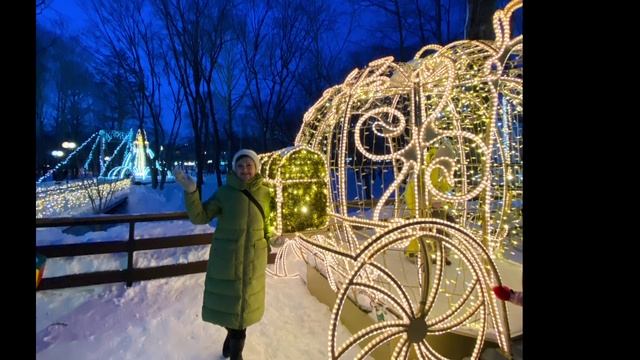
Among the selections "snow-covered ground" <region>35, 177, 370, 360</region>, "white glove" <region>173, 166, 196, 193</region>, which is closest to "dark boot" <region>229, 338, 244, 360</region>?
"snow-covered ground" <region>35, 177, 370, 360</region>

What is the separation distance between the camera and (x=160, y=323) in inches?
152

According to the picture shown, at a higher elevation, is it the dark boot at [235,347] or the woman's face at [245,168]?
the woman's face at [245,168]

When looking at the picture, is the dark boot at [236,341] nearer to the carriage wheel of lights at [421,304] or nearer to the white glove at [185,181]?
the carriage wheel of lights at [421,304]

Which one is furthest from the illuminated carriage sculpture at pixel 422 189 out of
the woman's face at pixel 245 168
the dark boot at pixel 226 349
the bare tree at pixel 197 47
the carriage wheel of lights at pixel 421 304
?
the bare tree at pixel 197 47

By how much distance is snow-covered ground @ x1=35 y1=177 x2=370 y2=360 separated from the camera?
3.35 meters

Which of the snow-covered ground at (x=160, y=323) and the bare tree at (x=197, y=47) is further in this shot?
the bare tree at (x=197, y=47)

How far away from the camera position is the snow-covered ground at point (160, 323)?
335cm

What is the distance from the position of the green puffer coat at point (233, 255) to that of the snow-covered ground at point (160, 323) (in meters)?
0.76

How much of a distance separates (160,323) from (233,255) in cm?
187

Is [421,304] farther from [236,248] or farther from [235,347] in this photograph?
[235,347]
